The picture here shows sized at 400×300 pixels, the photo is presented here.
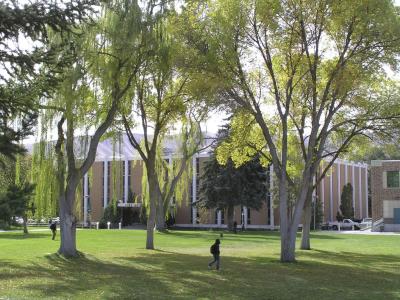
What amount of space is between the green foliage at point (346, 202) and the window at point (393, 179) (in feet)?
51.0

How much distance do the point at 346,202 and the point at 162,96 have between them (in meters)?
54.9

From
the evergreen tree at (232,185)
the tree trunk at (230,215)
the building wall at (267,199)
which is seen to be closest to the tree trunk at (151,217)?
the evergreen tree at (232,185)

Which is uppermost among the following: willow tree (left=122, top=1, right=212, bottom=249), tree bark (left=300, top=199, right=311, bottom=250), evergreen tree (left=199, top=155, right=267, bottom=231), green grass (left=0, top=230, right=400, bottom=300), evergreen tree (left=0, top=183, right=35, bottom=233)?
willow tree (left=122, top=1, right=212, bottom=249)

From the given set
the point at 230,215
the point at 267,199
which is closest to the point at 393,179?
the point at 267,199

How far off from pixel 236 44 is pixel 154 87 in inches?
317

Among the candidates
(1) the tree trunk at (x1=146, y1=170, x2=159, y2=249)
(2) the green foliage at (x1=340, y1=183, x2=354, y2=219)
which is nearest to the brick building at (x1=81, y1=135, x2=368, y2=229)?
(2) the green foliage at (x1=340, y1=183, x2=354, y2=219)

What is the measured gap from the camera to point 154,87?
1174 inches

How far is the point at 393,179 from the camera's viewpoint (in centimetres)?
6366

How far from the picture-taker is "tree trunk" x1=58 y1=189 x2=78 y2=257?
79.6 feet

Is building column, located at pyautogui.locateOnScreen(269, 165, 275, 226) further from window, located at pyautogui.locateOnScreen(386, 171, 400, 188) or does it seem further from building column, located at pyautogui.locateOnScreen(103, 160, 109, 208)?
building column, located at pyautogui.locateOnScreen(103, 160, 109, 208)

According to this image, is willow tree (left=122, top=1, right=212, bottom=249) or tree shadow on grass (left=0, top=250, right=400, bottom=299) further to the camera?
willow tree (left=122, top=1, right=212, bottom=249)

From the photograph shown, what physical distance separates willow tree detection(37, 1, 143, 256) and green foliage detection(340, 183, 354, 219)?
59.6 meters

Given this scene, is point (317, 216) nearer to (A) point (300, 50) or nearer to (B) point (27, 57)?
(A) point (300, 50)

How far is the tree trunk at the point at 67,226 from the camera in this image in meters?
24.3
